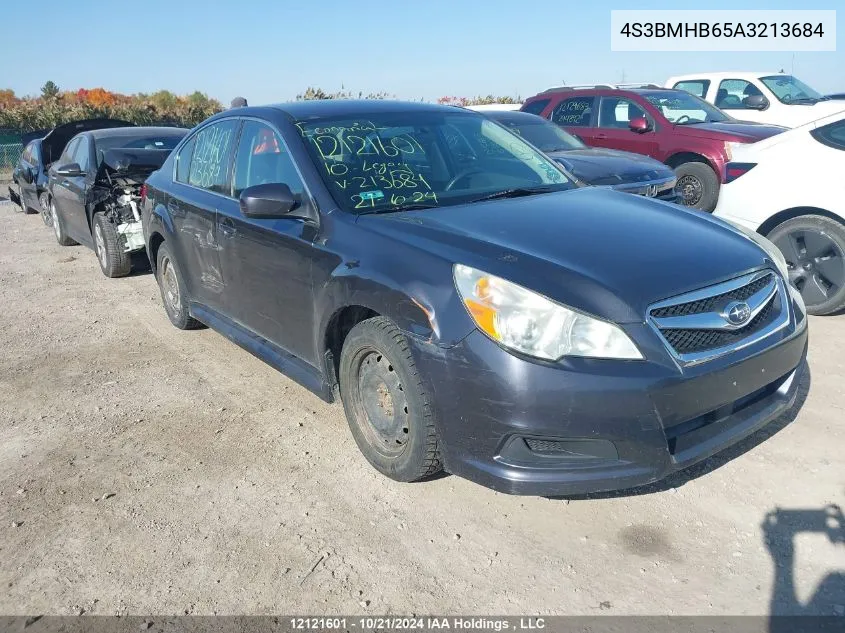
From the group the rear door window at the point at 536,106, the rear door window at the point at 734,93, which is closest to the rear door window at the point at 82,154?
the rear door window at the point at 536,106

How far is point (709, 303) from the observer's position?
2770 mm

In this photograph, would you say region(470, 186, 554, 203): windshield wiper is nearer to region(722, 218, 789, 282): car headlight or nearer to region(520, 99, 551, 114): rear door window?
region(722, 218, 789, 282): car headlight

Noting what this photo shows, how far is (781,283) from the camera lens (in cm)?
322

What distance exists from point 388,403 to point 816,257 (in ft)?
12.7

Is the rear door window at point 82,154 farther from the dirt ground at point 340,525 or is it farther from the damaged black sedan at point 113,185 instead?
the dirt ground at point 340,525

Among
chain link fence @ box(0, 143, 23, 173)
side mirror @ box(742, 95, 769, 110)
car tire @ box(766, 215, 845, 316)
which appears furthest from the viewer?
chain link fence @ box(0, 143, 23, 173)

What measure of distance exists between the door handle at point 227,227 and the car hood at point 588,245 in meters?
1.16

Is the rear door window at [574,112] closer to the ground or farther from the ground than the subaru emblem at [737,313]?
farther from the ground

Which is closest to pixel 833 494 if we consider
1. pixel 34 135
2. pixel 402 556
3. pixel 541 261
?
pixel 541 261

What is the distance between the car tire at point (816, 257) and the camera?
16.7 ft

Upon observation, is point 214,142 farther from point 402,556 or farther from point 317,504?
point 402,556

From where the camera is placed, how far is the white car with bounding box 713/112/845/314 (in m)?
5.11

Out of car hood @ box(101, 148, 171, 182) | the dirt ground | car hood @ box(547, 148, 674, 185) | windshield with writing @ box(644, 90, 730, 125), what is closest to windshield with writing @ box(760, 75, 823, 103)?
windshield with writing @ box(644, 90, 730, 125)

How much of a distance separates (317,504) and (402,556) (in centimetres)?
56
